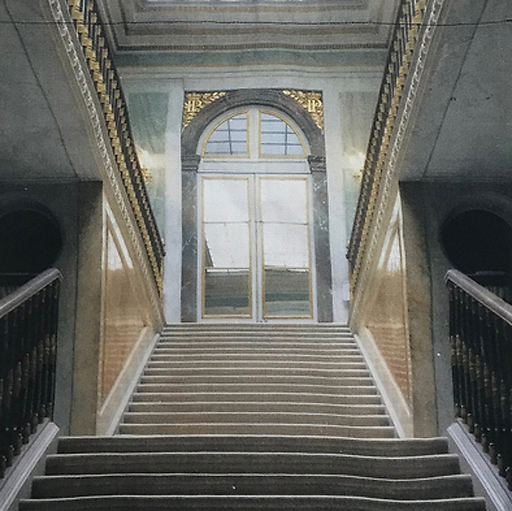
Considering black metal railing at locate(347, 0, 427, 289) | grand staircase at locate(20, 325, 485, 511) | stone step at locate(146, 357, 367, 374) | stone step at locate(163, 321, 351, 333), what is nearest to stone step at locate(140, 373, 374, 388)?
stone step at locate(146, 357, 367, 374)

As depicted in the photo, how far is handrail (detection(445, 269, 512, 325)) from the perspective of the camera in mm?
4305

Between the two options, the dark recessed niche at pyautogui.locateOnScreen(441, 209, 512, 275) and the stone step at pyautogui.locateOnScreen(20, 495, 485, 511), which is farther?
the dark recessed niche at pyautogui.locateOnScreen(441, 209, 512, 275)

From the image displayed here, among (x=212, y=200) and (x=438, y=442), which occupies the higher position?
(x=212, y=200)

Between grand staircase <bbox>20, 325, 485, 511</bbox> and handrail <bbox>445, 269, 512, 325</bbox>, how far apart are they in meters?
1.02

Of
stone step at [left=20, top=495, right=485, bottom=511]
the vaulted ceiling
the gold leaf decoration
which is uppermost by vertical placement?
the vaulted ceiling

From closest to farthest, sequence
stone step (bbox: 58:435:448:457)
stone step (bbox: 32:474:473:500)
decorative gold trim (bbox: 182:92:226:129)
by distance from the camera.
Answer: stone step (bbox: 32:474:473:500) < stone step (bbox: 58:435:448:457) < decorative gold trim (bbox: 182:92:226:129)

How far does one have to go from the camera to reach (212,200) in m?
12.7

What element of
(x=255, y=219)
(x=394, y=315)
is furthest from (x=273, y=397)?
(x=255, y=219)

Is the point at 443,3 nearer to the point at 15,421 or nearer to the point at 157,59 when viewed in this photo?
the point at 15,421

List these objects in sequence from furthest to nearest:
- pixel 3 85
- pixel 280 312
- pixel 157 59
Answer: pixel 157 59 < pixel 280 312 < pixel 3 85

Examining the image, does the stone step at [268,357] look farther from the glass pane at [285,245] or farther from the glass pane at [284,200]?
the glass pane at [284,200]

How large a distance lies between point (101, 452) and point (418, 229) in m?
3.20

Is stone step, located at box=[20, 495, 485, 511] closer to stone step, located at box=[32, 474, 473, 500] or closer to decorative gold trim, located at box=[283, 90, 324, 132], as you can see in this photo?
stone step, located at box=[32, 474, 473, 500]

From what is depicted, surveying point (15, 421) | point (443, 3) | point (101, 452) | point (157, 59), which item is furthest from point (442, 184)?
point (157, 59)
